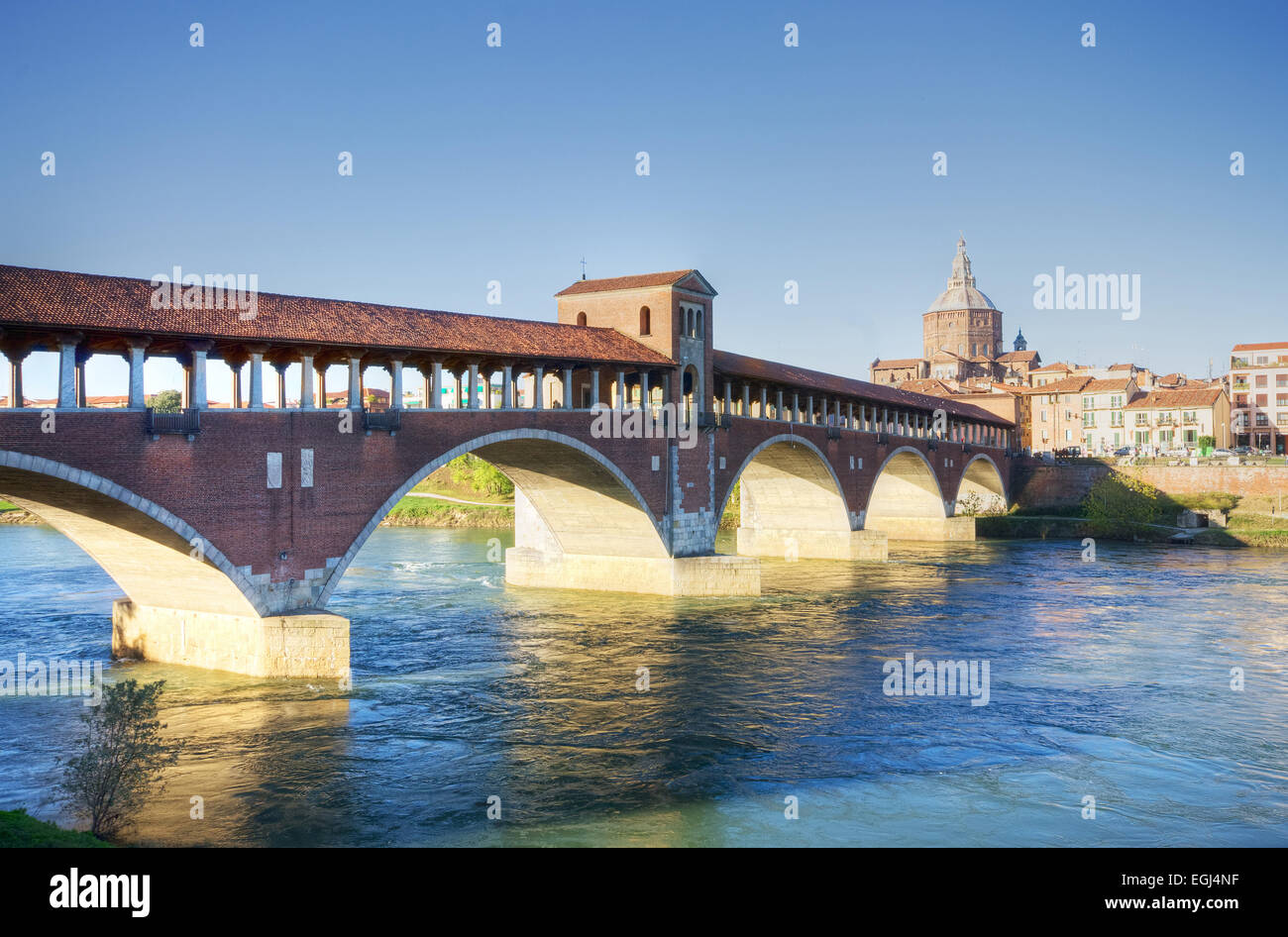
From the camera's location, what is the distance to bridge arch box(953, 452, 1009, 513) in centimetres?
8488

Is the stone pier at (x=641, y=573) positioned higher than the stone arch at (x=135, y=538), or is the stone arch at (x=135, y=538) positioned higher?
the stone arch at (x=135, y=538)

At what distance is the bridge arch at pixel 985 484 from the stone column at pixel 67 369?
71.9 metres

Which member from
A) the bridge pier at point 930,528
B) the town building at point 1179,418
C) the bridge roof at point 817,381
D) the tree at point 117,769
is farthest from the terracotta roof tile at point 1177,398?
the tree at point 117,769

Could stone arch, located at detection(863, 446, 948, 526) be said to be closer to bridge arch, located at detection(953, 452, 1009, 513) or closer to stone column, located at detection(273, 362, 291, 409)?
bridge arch, located at detection(953, 452, 1009, 513)

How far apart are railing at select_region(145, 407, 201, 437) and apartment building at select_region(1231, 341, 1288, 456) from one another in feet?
331

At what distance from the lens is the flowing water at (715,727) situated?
17469 millimetres

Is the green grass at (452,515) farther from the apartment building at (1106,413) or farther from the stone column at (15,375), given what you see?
the apartment building at (1106,413)

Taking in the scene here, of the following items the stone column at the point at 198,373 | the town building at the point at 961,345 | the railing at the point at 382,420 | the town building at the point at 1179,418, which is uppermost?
the town building at the point at 961,345

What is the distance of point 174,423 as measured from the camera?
24078 millimetres

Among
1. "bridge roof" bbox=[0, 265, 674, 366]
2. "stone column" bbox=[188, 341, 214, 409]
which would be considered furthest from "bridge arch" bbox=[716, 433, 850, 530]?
"stone column" bbox=[188, 341, 214, 409]

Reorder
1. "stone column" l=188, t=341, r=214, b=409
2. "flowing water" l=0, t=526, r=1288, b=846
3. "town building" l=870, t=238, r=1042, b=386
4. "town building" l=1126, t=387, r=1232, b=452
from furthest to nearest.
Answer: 1. "town building" l=870, t=238, r=1042, b=386
2. "town building" l=1126, t=387, r=1232, b=452
3. "stone column" l=188, t=341, r=214, b=409
4. "flowing water" l=0, t=526, r=1288, b=846

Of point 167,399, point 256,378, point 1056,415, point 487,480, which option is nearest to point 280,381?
point 256,378

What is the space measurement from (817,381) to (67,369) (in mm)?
41041

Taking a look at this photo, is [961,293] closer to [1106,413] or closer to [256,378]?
[1106,413]
